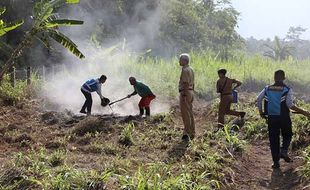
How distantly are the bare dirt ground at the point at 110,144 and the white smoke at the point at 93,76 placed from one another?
2.27m

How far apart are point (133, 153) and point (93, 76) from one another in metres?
11.1

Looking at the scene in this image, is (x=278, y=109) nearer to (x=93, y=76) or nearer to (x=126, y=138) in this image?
(x=126, y=138)

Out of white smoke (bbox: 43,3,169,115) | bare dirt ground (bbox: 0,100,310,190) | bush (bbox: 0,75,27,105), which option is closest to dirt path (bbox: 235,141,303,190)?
bare dirt ground (bbox: 0,100,310,190)

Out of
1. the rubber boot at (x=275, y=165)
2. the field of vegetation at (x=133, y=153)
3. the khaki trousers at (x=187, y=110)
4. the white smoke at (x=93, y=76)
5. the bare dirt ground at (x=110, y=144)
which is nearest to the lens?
the field of vegetation at (x=133, y=153)

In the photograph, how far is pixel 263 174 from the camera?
7.22 m

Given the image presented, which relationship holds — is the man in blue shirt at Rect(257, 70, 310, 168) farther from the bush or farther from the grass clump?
the bush

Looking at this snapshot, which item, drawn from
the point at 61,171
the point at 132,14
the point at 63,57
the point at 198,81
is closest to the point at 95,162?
the point at 61,171

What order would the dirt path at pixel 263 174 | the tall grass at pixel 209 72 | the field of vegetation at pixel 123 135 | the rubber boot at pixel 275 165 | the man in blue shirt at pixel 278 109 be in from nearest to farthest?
1. the field of vegetation at pixel 123 135
2. the dirt path at pixel 263 174
3. the man in blue shirt at pixel 278 109
4. the rubber boot at pixel 275 165
5. the tall grass at pixel 209 72

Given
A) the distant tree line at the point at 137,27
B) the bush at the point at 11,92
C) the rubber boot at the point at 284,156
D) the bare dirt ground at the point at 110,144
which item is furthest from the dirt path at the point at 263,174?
the distant tree line at the point at 137,27

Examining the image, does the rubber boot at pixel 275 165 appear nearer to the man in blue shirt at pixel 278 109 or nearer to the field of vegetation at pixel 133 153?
the man in blue shirt at pixel 278 109

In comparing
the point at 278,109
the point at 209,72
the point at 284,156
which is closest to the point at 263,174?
the point at 284,156

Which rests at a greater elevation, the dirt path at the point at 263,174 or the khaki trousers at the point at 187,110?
the khaki trousers at the point at 187,110

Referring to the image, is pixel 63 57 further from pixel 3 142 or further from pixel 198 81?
pixel 3 142

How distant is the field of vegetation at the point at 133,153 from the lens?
570cm
